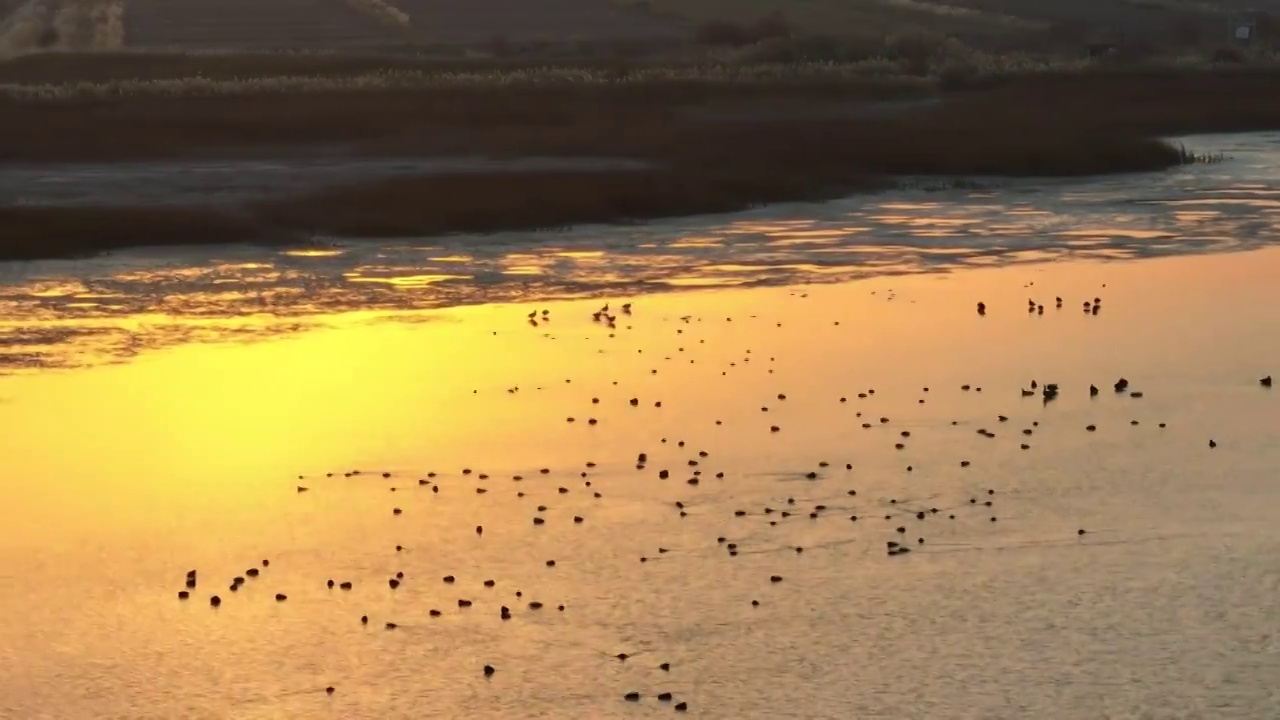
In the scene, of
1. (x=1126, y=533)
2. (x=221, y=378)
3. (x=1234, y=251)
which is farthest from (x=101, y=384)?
(x=1234, y=251)

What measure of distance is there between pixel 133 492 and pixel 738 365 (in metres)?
8.12

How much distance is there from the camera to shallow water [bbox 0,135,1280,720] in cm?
1491

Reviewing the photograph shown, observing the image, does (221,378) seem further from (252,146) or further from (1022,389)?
(252,146)

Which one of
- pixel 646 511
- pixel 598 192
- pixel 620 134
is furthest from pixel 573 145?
pixel 646 511

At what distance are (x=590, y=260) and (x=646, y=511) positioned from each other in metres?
16.7

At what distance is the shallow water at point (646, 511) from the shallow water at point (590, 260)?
30 centimetres

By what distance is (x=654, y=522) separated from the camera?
1850 cm

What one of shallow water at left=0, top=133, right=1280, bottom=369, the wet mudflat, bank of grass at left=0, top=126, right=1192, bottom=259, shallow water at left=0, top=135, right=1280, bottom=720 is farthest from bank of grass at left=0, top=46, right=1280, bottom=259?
the wet mudflat

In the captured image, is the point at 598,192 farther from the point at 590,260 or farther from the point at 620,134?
the point at 620,134

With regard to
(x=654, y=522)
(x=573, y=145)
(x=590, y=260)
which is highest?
(x=573, y=145)

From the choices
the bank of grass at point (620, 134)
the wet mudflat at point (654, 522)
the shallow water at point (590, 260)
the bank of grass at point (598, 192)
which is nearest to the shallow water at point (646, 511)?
the wet mudflat at point (654, 522)

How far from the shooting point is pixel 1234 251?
35375mm

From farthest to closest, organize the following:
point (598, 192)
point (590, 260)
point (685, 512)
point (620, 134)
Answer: point (620, 134) < point (598, 192) < point (590, 260) < point (685, 512)

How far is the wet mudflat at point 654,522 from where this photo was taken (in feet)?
48.8
